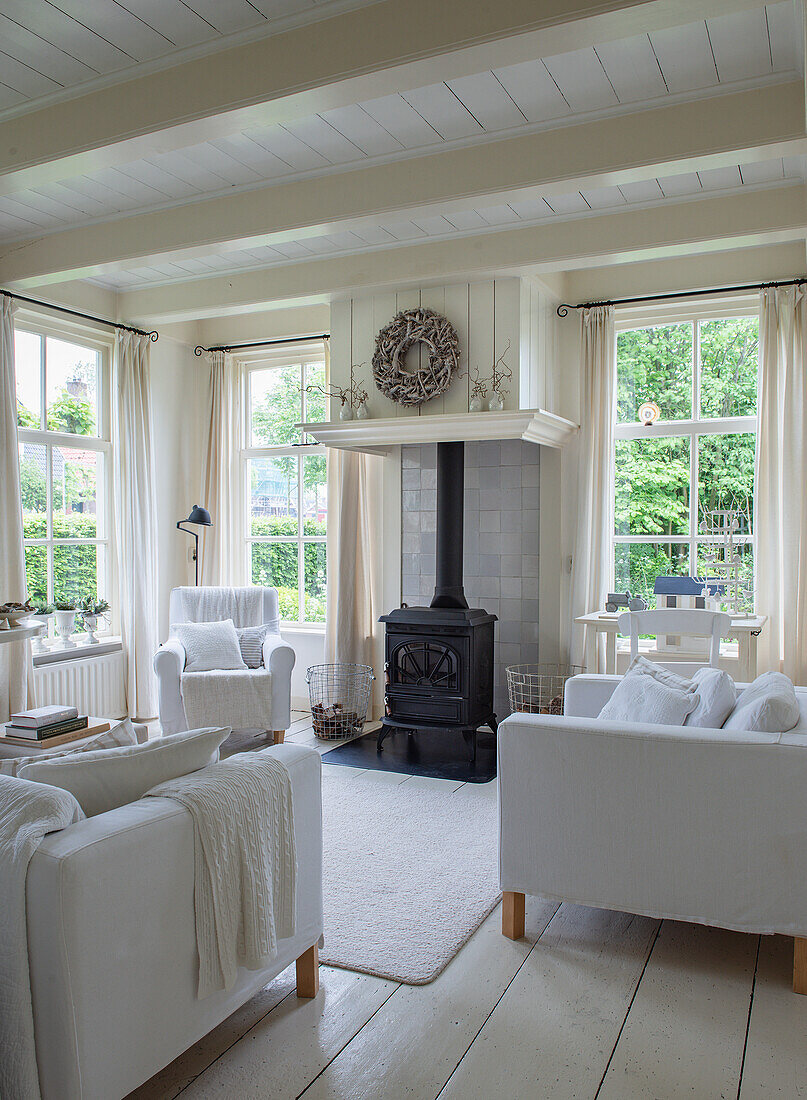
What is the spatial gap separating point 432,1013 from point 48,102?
3.24m

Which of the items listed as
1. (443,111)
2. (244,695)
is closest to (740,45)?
(443,111)

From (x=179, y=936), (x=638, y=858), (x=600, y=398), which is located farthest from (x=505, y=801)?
(x=600, y=398)

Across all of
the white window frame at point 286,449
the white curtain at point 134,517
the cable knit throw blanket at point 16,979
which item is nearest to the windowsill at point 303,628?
the white window frame at point 286,449

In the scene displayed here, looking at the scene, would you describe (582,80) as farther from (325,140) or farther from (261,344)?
(261,344)

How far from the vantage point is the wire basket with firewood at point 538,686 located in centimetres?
481

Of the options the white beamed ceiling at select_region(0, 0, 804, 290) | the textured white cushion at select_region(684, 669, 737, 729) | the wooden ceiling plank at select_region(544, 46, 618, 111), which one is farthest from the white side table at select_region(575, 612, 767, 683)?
the wooden ceiling plank at select_region(544, 46, 618, 111)

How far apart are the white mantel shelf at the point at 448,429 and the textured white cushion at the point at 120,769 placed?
9.10 ft

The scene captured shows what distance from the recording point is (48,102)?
304 cm

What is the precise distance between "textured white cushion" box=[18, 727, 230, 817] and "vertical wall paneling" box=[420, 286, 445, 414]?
9.63 ft

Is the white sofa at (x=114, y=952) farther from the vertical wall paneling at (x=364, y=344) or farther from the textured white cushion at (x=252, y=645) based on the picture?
the vertical wall paneling at (x=364, y=344)

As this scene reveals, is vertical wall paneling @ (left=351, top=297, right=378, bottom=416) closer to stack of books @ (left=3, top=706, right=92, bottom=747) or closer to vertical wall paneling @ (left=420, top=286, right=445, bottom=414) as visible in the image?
vertical wall paneling @ (left=420, top=286, right=445, bottom=414)

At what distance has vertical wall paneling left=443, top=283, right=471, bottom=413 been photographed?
4594 millimetres

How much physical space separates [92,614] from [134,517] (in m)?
0.68

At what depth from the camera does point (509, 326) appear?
4496 millimetres
